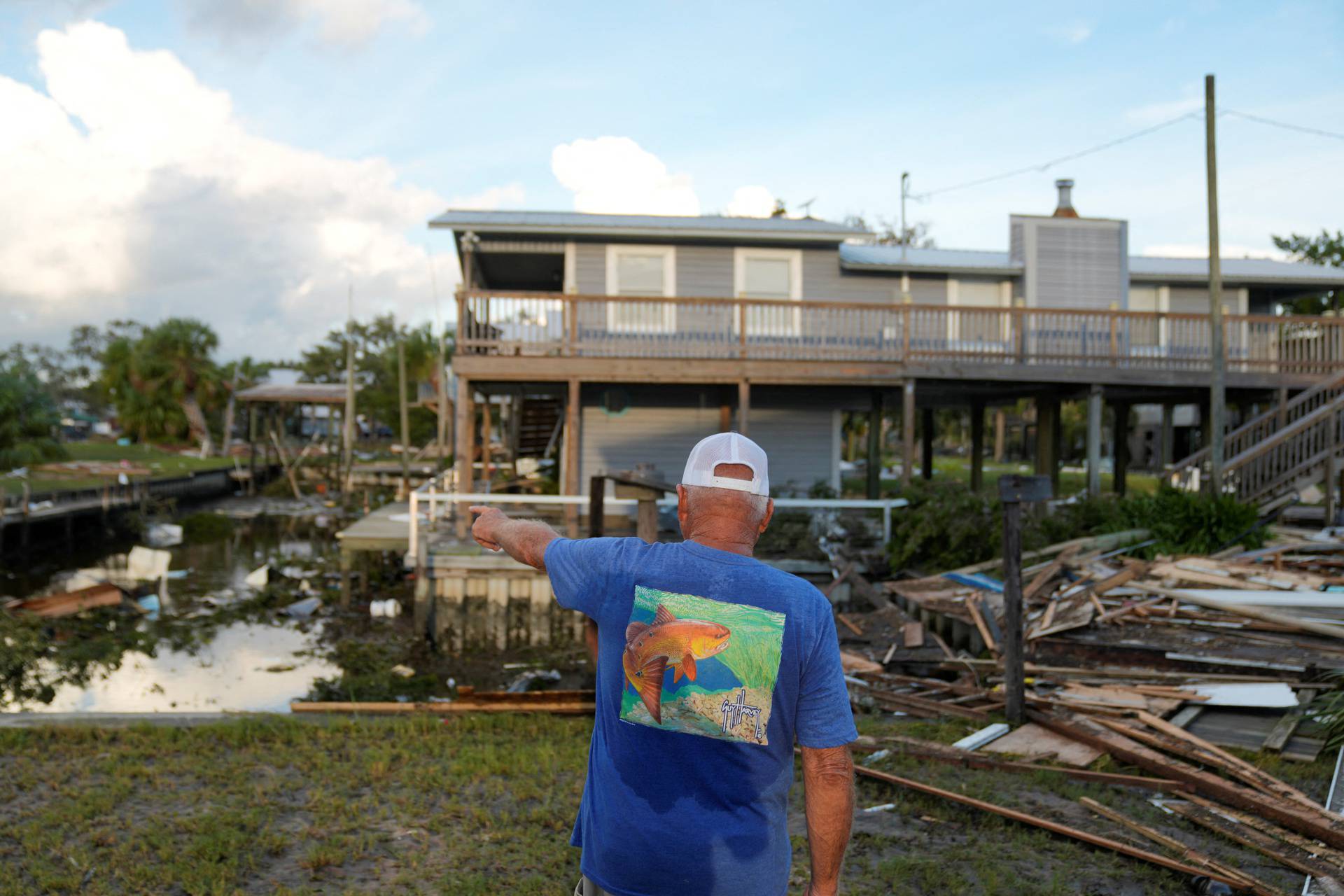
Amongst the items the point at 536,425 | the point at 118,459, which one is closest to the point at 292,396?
the point at 118,459

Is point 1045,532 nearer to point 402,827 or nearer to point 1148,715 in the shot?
point 1148,715

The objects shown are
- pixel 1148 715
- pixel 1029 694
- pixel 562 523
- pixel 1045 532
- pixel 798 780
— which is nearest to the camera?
pixel 798 780

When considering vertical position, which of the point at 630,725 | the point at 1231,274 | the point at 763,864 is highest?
the point at 1231,274

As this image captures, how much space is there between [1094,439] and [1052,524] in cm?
381

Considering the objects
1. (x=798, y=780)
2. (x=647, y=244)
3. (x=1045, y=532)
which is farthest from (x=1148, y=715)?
(x=647, y=244)

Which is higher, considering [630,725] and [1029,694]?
[630,725]

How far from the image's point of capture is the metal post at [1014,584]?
21.9 ft

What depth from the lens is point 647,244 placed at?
58.4ft

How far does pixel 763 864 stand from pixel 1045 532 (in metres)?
12.6

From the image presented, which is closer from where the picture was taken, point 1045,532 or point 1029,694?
point 1029,694

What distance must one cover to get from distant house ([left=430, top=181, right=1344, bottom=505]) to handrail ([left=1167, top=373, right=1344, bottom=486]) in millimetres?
810

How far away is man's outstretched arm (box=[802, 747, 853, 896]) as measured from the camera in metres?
2.12

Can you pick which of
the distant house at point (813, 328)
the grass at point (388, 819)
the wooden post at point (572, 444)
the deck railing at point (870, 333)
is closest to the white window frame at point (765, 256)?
the distant house at point (813, 328)

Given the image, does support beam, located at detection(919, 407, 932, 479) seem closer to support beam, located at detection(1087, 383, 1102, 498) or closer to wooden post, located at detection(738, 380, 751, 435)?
support beam, located at detection(1087, 383, 1102, 498)
